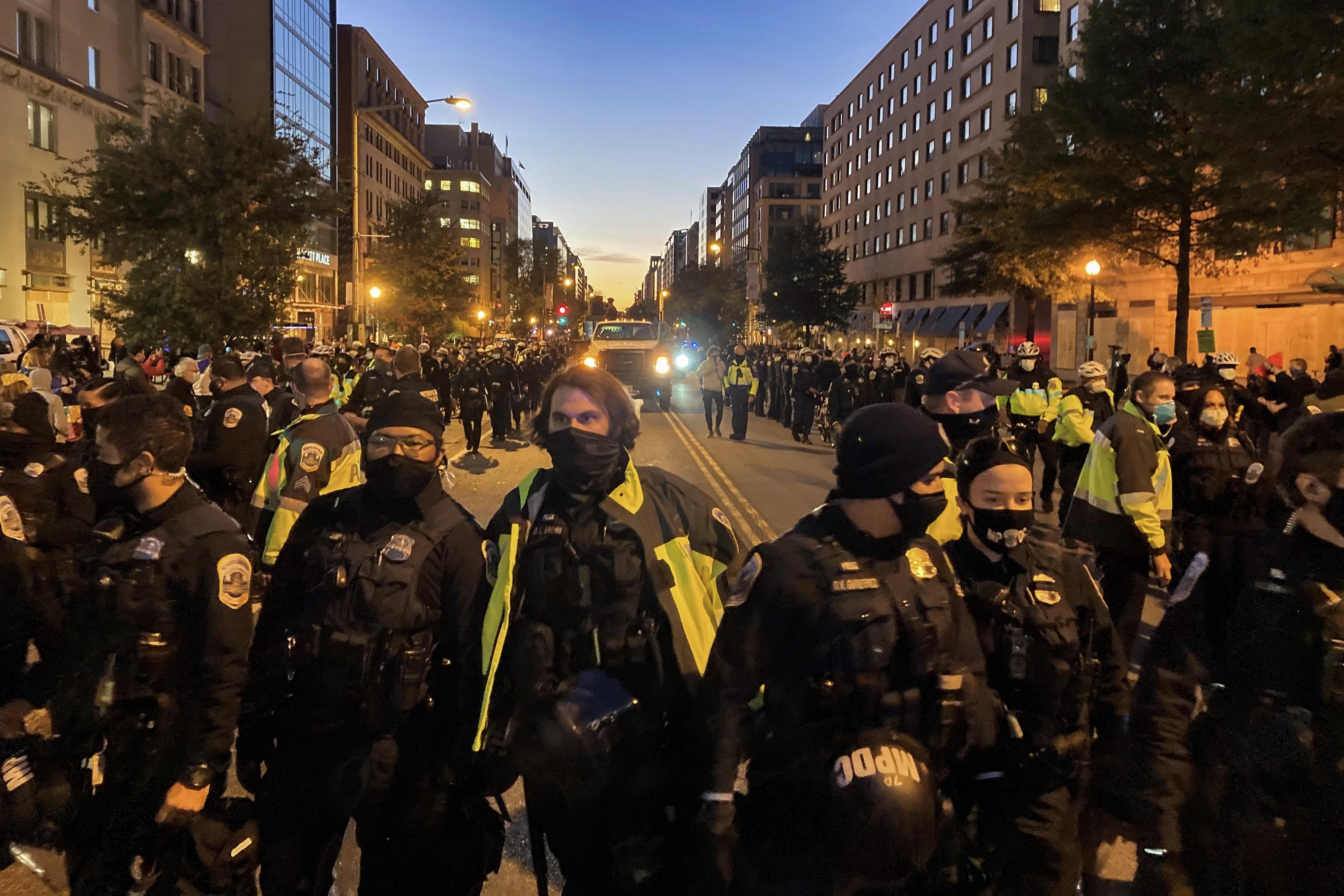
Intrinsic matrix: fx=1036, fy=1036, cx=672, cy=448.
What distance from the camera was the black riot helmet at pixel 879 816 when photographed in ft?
7.73

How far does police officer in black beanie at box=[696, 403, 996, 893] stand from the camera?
7.91ft

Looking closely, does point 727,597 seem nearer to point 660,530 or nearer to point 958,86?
point 660,530

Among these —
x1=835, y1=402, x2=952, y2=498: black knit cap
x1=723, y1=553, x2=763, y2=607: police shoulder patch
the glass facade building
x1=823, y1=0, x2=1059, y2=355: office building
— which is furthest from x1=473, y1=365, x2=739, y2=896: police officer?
the glass facade building

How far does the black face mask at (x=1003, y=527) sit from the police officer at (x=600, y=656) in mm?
794

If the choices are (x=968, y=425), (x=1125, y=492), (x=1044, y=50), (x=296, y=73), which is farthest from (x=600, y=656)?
(x=296, y=73)

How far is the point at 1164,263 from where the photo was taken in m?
26.4

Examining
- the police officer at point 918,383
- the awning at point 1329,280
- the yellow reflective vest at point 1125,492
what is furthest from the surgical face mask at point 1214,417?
the awning at point 1329,280

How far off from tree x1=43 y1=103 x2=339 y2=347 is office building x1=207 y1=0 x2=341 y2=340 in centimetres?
2718

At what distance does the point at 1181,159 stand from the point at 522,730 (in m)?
25.9

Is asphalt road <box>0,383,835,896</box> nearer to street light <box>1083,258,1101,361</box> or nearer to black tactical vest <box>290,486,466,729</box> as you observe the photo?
black tactical vest <box>290,486,466,729</box>

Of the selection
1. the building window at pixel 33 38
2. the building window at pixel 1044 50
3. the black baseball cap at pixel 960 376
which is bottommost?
the black baseball cap at pixel 960 376

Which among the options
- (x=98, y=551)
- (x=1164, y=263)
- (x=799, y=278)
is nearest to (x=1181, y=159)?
(x=1164, y=263)

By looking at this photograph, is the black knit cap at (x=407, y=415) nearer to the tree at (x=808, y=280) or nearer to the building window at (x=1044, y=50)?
the building window at (x=1044, y=50)

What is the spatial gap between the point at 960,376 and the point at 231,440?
456 cm
